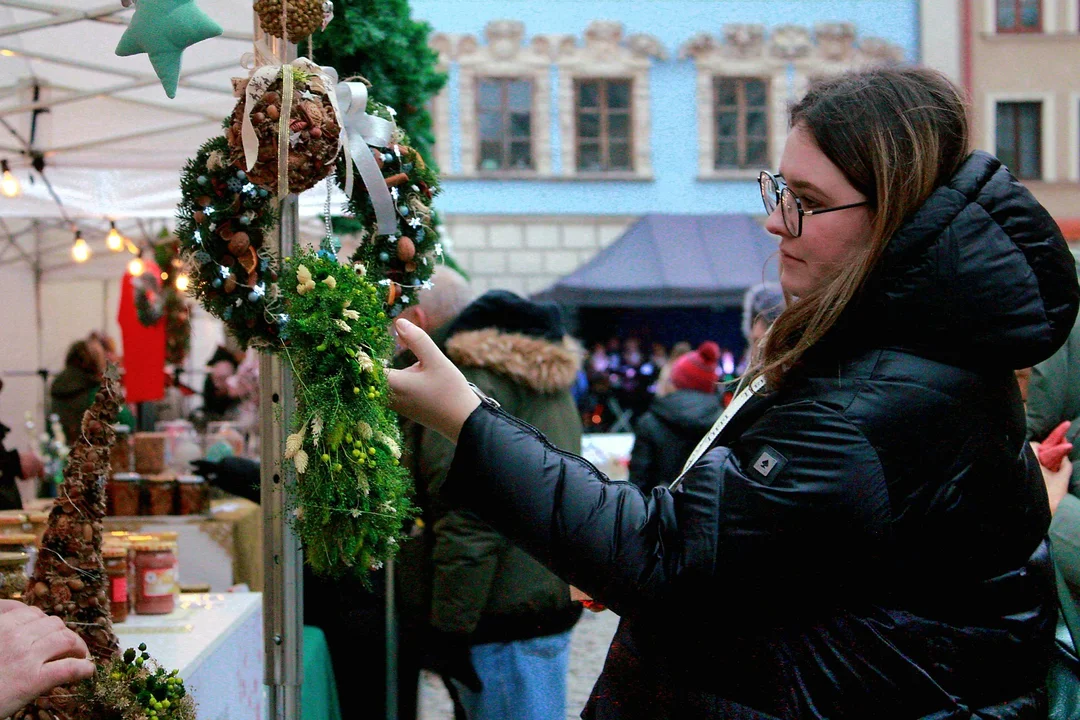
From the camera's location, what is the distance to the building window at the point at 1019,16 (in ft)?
51.9

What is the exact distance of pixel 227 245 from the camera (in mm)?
1839

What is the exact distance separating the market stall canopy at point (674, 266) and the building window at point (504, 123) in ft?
6.74

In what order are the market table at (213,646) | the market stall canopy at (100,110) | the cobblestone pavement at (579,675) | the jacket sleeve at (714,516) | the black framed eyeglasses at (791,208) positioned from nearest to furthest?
1. the jacket sleeve at (714,516)
2. the black framed eyeglasses at (791,208)
3. the market table at (213,646)
4. the market stall canopy at (100,110)
5. the cobblestone pavement at (579,675)

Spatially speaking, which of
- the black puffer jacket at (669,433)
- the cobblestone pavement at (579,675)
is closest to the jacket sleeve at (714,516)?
the cobblestone pavement at (579,675)

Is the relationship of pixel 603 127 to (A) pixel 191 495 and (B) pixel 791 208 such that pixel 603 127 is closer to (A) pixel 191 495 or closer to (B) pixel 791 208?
(A) pixel 191 495

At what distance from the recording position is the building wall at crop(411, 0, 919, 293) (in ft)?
49.9

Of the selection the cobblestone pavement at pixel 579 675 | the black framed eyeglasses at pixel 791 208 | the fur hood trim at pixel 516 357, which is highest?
the black framed eyeglasses at pixel 791 208

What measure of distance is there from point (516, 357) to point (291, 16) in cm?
142

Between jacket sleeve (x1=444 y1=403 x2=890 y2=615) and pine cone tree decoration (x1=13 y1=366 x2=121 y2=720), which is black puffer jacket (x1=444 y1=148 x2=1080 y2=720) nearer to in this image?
jacket sleeve (x1=444 y1=403 x2=890 y2=615)

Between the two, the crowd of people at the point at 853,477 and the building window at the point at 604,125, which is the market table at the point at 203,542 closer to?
the crowd of people at the point at 853,477

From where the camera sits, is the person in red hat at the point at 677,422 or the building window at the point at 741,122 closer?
the person in red hat at the point at 677,422

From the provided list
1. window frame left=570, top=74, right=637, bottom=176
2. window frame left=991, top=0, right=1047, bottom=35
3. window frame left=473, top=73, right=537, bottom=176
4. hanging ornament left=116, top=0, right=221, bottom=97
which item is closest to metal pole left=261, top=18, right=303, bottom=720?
hanging ornament left=116, top=0, right=221, bottom=97

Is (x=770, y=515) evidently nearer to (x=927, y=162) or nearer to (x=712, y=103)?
(x=927, y=162)

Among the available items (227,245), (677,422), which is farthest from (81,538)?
(677,422)
